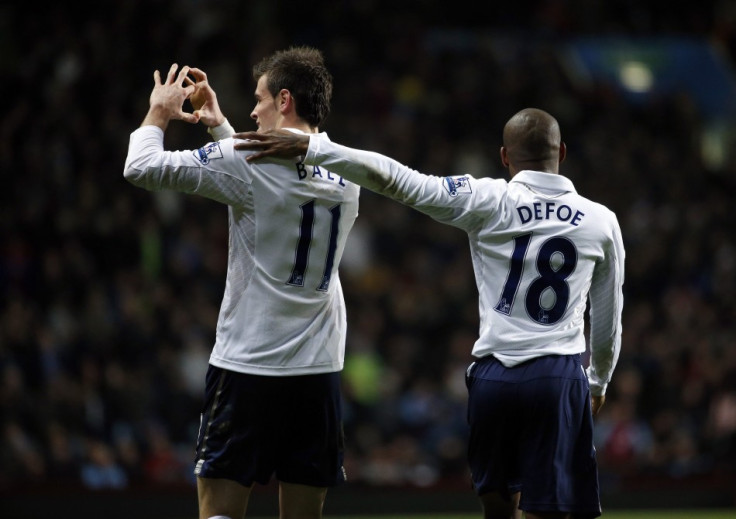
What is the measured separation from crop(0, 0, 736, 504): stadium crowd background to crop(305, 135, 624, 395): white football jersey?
18.6ft

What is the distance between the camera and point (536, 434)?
3982 mm

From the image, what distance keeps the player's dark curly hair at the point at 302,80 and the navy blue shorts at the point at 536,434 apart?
3.87ft

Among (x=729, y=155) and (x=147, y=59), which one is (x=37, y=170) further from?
(x=729, y=155)

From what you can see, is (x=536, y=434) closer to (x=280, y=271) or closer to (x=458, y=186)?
(x=458, y=186)

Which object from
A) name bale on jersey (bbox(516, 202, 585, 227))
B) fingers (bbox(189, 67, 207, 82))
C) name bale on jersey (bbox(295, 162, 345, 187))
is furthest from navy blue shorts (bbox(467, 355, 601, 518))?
fingers (bbox(189, 67, 207, 82))

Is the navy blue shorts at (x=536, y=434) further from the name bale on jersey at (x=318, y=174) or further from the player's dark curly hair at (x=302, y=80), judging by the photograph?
the player's dark curly hair at (x=302, y=80)

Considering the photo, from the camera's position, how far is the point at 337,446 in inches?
166

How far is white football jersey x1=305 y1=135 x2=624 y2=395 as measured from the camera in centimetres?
396

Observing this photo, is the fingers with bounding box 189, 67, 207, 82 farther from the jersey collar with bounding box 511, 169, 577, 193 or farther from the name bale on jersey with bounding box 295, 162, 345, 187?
the jersey collar with bounding box 511, 169, 577, 193

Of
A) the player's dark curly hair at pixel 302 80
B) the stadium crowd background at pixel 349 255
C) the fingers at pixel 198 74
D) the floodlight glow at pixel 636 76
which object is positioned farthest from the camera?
the floodlight glow at pixel 636 76

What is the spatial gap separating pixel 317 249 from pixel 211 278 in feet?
21.1

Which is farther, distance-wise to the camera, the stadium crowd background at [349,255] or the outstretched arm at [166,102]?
the stadium crowd background at [349,255]

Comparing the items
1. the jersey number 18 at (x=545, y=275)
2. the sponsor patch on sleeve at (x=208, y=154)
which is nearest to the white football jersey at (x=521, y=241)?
the jersey number 18 at (x=545, y=275)

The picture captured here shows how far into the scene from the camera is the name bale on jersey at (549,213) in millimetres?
3992
